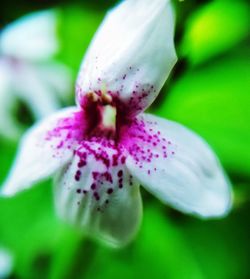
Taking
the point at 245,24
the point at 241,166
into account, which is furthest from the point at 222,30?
the point at 241,166

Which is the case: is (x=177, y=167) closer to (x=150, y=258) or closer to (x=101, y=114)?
(x=101, y=114)

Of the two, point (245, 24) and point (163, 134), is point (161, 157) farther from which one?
point (245, 24)

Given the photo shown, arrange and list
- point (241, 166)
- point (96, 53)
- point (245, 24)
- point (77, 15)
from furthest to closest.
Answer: point (77, 15) < point (245, 24) < point (241, 166) < point (96, 53)

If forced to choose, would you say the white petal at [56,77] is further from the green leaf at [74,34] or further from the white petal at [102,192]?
the white petal at [102,192]

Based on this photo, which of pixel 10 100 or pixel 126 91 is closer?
pixel 126 91

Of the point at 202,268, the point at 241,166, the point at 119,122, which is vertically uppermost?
the point at 119,122

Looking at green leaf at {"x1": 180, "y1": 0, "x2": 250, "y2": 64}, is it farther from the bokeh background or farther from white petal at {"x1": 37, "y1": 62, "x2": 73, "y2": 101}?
white petal at {"x1": 37, "y1": 62, "x2": 73, "y2": 101}

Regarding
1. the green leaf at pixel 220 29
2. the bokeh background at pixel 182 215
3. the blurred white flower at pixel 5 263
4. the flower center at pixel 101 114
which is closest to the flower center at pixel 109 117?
the flower center at pixel 101 114
